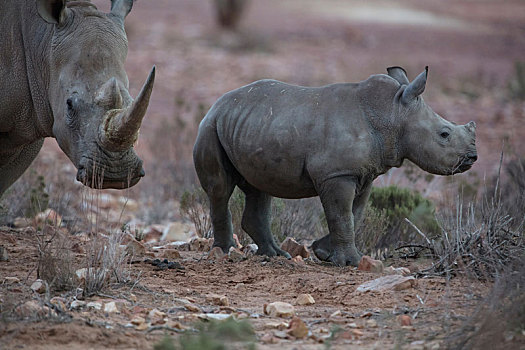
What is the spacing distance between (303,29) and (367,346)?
1040 inches

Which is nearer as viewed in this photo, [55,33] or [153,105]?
[55,33]

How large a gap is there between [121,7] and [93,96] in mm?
1194

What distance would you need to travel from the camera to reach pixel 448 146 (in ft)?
20.6

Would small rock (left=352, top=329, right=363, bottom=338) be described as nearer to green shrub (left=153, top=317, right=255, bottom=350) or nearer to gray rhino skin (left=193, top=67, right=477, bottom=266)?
green shrub (left=153, top=317, right=255, bottom=350)

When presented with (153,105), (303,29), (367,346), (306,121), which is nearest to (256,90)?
(306,121)

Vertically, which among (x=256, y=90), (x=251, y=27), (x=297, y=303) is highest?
(x=251, y=27)

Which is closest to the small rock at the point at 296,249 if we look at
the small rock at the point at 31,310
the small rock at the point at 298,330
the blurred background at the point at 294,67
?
the blurred background at the point at 294,67

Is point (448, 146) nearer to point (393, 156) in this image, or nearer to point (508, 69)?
point (393, 156)

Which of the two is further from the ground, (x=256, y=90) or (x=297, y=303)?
(x=256, y=90)

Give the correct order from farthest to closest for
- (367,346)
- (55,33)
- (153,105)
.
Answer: (153,105), (55,33), (367,346)

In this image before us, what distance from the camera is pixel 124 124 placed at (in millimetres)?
5336

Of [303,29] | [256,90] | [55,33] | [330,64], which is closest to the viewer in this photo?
[55,33]

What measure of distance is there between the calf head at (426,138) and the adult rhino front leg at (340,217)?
0.57 metres

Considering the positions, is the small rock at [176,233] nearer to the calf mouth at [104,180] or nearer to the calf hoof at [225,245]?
the calf hoof at [225,245]
